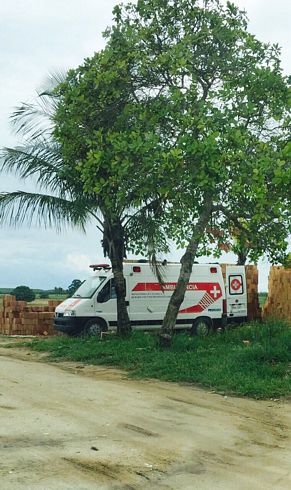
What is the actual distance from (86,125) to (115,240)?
448 centimetres

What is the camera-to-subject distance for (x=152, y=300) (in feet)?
73.7

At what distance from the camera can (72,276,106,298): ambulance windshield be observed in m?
21.4

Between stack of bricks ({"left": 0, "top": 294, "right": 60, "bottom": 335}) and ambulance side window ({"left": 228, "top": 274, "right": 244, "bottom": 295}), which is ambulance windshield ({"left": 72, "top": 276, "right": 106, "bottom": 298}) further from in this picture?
ambulance side window ({"left": 228, "top": 274, "right": 244, "bottom": 295})

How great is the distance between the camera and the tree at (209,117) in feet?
42.3

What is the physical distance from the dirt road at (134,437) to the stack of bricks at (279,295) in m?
13.4

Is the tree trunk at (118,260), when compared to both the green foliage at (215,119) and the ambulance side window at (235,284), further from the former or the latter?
the ambulance side window at (235,284)

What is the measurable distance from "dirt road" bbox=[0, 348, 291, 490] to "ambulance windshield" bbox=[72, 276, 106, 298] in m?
9.07

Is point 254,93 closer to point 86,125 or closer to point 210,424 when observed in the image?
point 86,125

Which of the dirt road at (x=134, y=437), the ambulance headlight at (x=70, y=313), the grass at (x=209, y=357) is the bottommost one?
the dirt road at (x=134, y=437)

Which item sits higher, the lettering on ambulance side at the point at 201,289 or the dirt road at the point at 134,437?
the lettering on ambulance side at the point at 201,289

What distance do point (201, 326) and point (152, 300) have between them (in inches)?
92.7

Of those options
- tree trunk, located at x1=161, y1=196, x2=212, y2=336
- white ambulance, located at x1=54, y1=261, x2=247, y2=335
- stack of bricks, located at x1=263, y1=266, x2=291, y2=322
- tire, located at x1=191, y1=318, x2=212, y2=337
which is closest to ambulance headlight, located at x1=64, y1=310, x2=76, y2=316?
white ambulance, located at x1=54, y1=261, x2=247, y2=335

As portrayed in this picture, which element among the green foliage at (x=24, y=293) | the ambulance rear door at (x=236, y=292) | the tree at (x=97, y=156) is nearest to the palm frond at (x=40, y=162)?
the tree at (x=97, y=156)

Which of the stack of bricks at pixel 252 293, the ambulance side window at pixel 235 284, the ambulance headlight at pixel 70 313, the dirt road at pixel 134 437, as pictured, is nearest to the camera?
the dirt road at pixel 134 437
